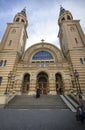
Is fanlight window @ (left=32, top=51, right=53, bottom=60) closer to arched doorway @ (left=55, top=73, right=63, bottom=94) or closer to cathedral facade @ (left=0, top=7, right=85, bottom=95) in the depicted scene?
cathedral facade @ (left=0, top=7, right=85, bottom=95)

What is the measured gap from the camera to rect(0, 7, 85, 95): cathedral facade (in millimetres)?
17062

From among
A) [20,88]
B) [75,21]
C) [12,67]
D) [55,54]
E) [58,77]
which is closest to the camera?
[20,88]

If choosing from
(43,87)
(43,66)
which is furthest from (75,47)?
(43,87)

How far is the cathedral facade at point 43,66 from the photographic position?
672 inches

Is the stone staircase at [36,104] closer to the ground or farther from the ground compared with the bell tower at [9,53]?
closer to the ground

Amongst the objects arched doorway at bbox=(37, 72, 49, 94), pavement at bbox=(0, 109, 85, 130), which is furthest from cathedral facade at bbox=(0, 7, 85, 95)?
pavement at bbox=(0, 109, 85, 130)

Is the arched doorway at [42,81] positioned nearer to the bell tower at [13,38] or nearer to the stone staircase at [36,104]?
the bell tower at [13,38]

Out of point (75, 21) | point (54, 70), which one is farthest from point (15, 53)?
point (75, 21)

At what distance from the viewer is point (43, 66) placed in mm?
19453

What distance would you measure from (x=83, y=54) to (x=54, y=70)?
21.6ft

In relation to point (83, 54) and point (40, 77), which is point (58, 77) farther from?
point (83, 54)

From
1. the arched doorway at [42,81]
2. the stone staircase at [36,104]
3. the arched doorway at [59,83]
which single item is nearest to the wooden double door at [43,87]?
the arched doorway at [42,81]

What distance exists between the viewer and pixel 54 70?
18844mm

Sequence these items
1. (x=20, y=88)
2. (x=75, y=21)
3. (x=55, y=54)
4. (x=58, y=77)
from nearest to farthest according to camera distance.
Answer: (x=20, y=88)
(x=58, y=77)
(x=55, y=54)
(x=75, y=21)
